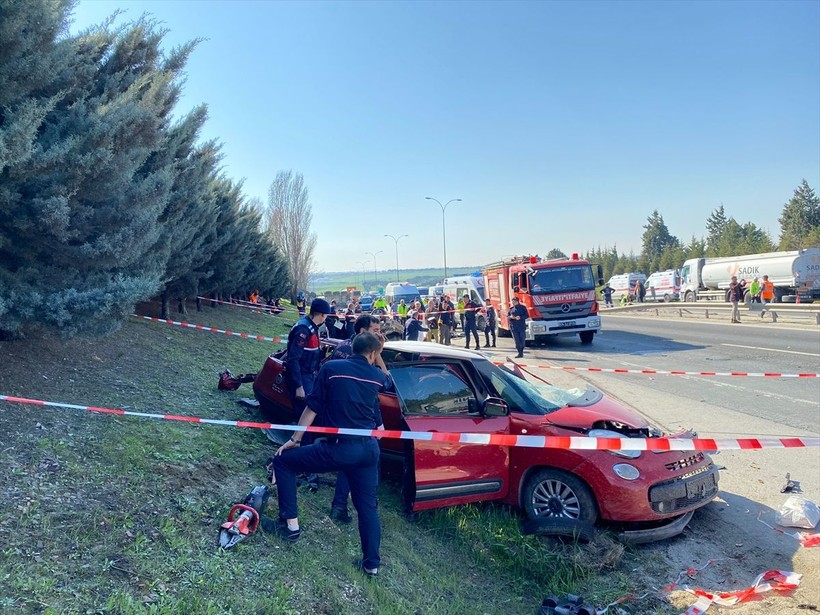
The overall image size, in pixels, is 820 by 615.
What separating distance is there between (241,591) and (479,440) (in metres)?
2.24

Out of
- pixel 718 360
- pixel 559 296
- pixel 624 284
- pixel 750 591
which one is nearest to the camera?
pixel 750 591

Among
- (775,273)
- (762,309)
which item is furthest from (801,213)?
(762,309)

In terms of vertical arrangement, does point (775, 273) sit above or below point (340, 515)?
above

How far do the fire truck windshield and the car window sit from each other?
1456 centimetres

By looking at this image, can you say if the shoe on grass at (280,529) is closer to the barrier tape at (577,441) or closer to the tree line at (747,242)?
the barrier tape at (577,441)

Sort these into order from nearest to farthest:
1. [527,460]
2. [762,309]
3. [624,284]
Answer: [527,460]
[762,309]
[624,284]

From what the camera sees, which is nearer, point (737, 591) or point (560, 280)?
point (737, 591)

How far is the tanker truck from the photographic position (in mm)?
36531

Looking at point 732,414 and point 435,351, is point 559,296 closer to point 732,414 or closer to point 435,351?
point 732,414

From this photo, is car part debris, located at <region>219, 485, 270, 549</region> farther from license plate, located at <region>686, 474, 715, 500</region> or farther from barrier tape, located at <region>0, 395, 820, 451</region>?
license plate, located at <region>686, 474, 715, 500</region>

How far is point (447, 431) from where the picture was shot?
5199 mm

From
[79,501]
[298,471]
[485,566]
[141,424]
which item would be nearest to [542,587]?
[485,566]

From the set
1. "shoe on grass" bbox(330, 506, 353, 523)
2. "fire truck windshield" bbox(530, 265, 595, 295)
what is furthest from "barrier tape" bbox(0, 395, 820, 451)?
"fire truck windshield" bbox(530, 265, 595, 295)

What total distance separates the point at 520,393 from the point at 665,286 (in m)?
51.9
